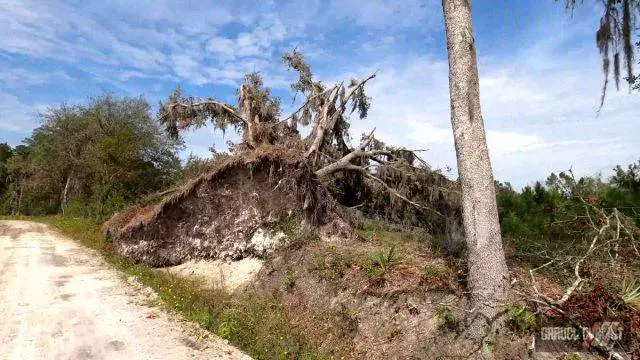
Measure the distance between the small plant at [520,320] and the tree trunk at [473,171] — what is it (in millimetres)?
180

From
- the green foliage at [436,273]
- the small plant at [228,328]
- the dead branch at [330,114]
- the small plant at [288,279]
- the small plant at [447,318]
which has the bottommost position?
the small plant at [228,328]

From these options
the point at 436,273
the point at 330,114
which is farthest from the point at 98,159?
the point at 436,273

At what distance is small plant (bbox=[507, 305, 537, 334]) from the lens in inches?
211

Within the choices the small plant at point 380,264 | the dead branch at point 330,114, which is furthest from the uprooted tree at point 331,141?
the small plant at point 380,264

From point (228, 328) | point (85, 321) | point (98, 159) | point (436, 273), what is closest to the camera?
point (436, 273)

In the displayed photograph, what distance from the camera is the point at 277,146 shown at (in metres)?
12.3

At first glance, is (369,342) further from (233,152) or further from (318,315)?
(233,152)

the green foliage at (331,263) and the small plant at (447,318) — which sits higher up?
the green foliage at (331,263)

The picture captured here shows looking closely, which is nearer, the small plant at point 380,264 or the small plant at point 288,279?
the small plant at point 380,264

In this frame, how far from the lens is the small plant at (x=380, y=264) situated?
774cm

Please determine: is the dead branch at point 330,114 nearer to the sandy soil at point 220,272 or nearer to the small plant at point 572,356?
the sandy soil at point 220,272

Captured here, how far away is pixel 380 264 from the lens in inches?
311

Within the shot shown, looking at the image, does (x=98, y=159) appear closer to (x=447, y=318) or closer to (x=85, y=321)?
(x=85, y=321)

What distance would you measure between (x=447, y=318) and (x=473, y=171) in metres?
1.93
